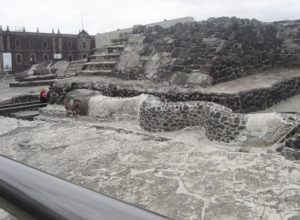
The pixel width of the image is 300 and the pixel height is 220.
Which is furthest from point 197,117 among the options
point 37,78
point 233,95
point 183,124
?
point 37,78

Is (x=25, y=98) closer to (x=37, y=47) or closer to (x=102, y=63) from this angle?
(x=102, y=63)

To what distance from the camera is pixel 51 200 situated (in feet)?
1.74

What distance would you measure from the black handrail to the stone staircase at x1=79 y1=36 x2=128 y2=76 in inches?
291

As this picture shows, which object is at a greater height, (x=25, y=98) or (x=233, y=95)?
(x=233, y=95)

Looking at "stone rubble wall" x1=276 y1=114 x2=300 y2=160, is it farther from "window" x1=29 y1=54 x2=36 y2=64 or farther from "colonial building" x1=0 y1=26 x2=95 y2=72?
"window" x1=29 y1=54 x2=36 y2=64

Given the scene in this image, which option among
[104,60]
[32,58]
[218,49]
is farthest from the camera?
[32,58]

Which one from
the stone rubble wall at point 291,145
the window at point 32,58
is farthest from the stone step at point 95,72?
the window at point 32,58

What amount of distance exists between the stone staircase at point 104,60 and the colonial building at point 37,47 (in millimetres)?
33641

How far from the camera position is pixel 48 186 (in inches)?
22.2

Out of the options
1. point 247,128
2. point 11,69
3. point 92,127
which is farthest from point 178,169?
point 11,69

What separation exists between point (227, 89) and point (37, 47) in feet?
143

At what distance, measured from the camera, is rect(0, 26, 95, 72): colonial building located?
4306cm

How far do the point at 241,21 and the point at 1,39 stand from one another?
4061 cm

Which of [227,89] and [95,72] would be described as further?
[95,72]
